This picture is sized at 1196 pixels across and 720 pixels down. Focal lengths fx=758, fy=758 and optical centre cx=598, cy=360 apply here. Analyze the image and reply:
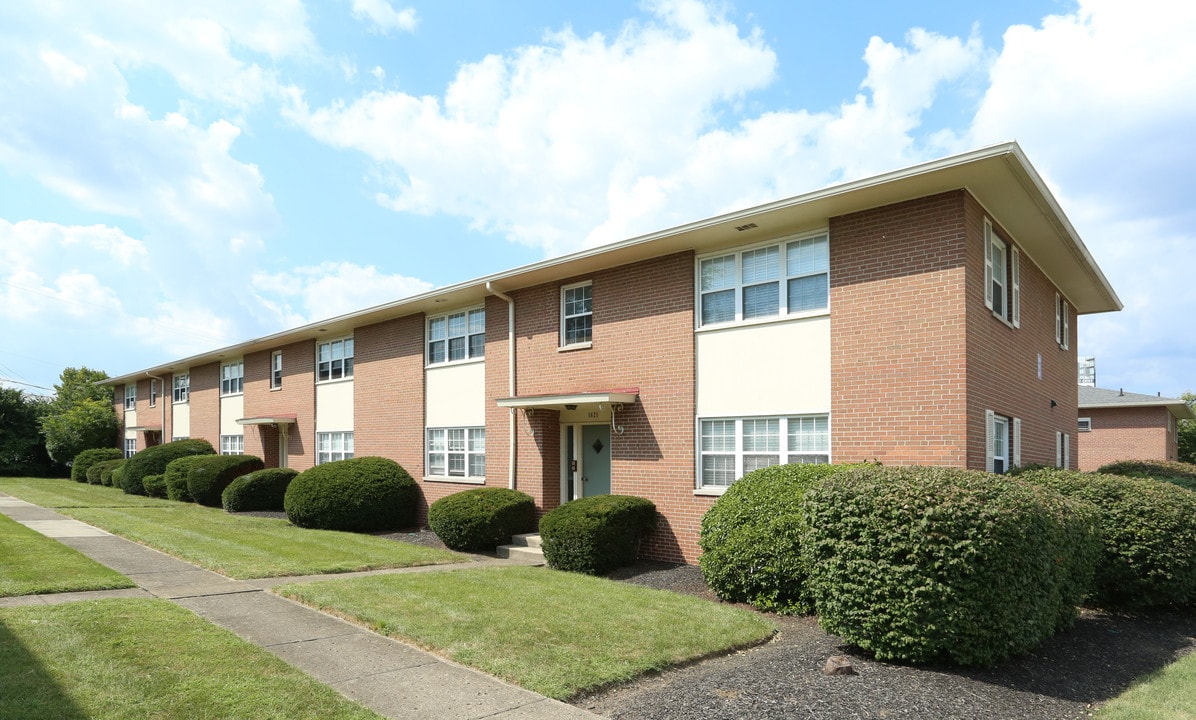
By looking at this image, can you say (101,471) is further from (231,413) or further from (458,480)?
(458,480)

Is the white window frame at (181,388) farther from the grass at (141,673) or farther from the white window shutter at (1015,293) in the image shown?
the white window shutter at (1015,293)

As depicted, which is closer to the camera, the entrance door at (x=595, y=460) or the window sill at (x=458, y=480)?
the entrance door at (x=595, y=460)

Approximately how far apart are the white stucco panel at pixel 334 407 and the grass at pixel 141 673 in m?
13.8

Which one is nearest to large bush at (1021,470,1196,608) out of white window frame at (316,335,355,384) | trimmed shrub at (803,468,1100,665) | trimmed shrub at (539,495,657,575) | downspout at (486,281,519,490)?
trimmed shrub at (803,468,1100,665)

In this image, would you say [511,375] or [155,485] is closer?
[511,375]

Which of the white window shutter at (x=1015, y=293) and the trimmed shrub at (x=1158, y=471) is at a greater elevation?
the white window shutter at (x=1015, y=293)

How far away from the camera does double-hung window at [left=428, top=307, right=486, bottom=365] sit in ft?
56.6

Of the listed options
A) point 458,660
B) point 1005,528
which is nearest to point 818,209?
point 1005,528

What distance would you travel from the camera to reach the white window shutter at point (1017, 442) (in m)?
12.4

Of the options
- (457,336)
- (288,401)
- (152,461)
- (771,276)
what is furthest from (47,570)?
(152,461)

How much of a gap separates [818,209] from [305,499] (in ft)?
42.5

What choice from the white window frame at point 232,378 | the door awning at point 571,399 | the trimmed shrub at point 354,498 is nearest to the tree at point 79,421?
the white window frame at point 232,378

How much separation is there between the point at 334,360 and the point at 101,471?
18054 mm

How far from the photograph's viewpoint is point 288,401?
2425cm
